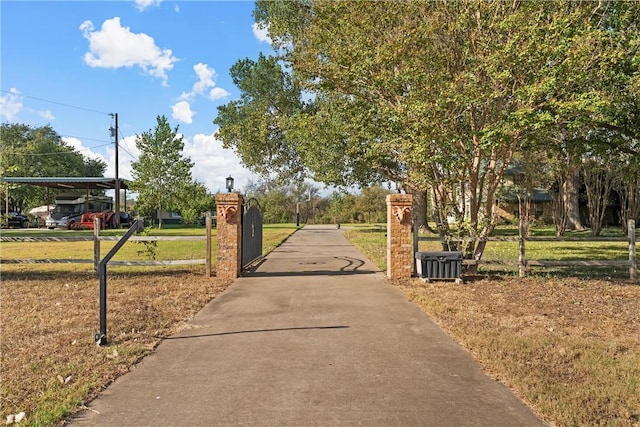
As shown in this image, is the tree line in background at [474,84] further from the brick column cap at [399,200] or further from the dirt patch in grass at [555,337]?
the dirt patch in grass at [555,337]

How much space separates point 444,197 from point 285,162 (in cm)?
1644

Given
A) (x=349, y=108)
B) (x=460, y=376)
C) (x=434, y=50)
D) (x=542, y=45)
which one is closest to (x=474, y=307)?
(x=460, y=376)

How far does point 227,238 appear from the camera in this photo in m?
10.4

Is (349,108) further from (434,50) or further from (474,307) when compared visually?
(474,307)

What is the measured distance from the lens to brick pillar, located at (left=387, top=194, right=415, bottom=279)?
34.0ft

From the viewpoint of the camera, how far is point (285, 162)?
2692 cm

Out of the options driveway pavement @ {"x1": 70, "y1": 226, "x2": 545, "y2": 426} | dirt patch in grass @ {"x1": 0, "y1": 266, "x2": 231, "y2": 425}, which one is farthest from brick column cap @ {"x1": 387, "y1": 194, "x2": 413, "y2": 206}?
dirt patch in grass @ {"x1": 0, "y1": 266, "x2": 231, "y2": 425}

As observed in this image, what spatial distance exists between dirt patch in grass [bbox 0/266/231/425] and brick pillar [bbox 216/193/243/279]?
440mm

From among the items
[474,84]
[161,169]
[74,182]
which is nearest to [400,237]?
[474,84]

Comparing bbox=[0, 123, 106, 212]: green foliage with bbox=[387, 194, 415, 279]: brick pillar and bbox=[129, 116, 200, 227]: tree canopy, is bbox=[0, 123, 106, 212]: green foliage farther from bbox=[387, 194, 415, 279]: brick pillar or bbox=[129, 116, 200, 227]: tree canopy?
bbox=[387, 194, 415, 279]: brick pillar

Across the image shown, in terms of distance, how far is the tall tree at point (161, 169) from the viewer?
111 ft

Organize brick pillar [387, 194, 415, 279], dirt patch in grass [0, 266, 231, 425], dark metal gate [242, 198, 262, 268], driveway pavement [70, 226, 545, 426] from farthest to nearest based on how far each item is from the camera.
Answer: dark metal gate [242, 198, 262, 268], brick pillar [387, 194, 415, 279], dirt patch in grass [0, 266, 231, 425], driveway pavement [70, 226, 545, 426]

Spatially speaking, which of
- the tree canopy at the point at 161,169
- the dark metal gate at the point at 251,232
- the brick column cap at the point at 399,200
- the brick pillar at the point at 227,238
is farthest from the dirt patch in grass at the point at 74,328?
the tree canopy at the point at 161,169

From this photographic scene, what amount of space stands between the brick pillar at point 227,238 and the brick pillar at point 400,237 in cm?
351
